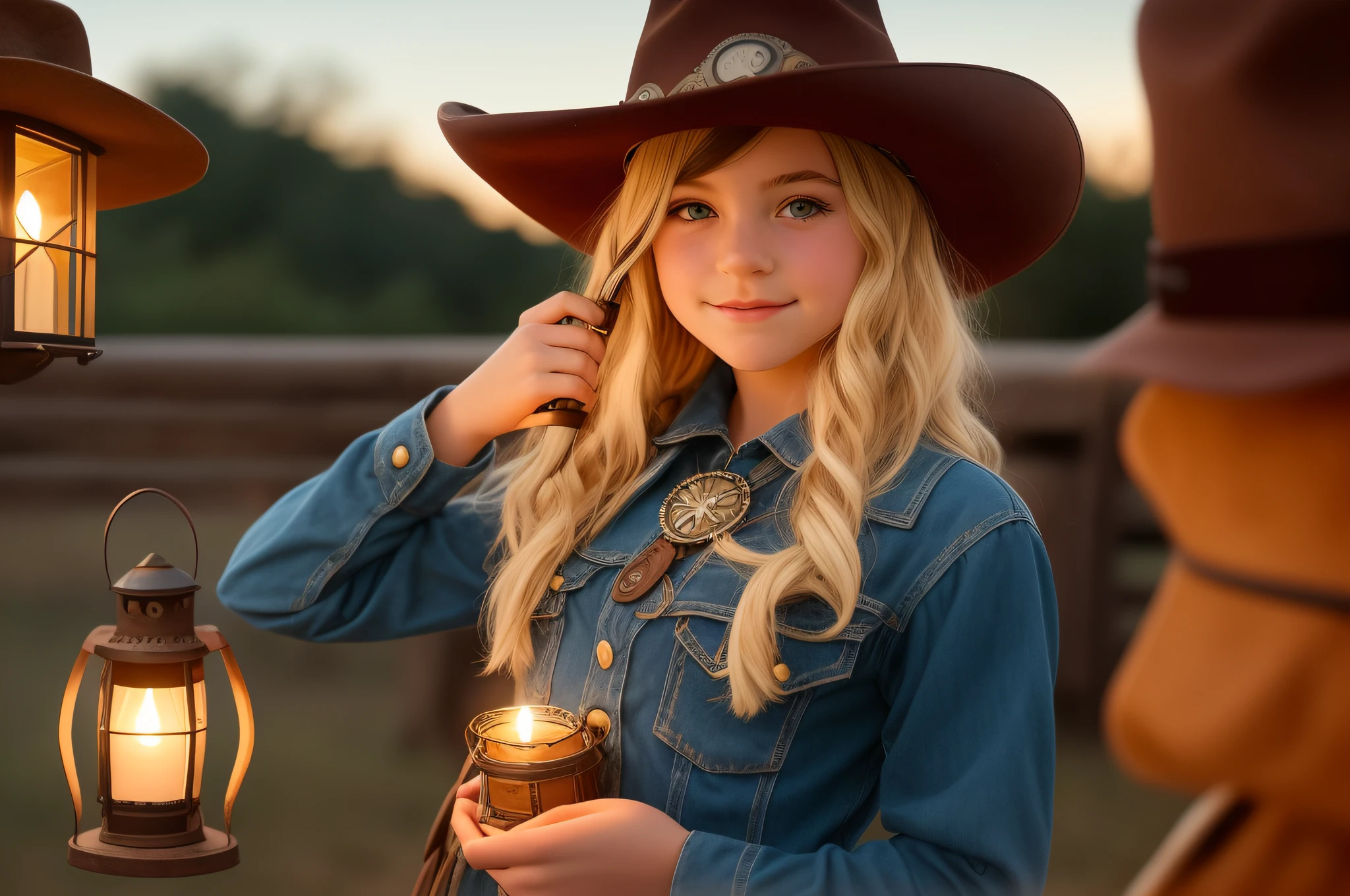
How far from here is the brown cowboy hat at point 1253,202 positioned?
63 centimetres

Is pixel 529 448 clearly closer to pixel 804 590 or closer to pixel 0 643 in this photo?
pixel 804 590

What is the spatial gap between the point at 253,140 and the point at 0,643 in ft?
15.6

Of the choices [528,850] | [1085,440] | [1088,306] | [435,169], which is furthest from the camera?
[435,169]

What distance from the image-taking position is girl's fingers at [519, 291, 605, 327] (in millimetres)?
1729

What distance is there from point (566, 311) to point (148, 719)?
2.71ft

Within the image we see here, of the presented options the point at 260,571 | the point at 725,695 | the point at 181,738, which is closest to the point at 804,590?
the point at 725,695

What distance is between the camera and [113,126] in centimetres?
145

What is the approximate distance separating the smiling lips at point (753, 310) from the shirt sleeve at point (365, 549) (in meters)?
0.54

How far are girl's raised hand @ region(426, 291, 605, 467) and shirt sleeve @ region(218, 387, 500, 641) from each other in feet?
0.22

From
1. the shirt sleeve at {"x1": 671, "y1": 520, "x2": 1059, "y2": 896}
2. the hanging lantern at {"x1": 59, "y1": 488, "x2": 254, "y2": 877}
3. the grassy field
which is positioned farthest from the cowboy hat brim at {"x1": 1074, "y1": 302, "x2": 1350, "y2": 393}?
the grassy field

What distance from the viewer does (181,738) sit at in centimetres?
148

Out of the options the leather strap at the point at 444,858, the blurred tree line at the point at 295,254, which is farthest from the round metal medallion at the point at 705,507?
the blurred tree line at the point at 295,254

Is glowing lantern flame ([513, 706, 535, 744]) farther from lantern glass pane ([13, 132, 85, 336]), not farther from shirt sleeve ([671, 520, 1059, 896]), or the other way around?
lantern glass pane ([13, 132, 85, 336])

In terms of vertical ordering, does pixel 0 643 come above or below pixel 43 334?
below
